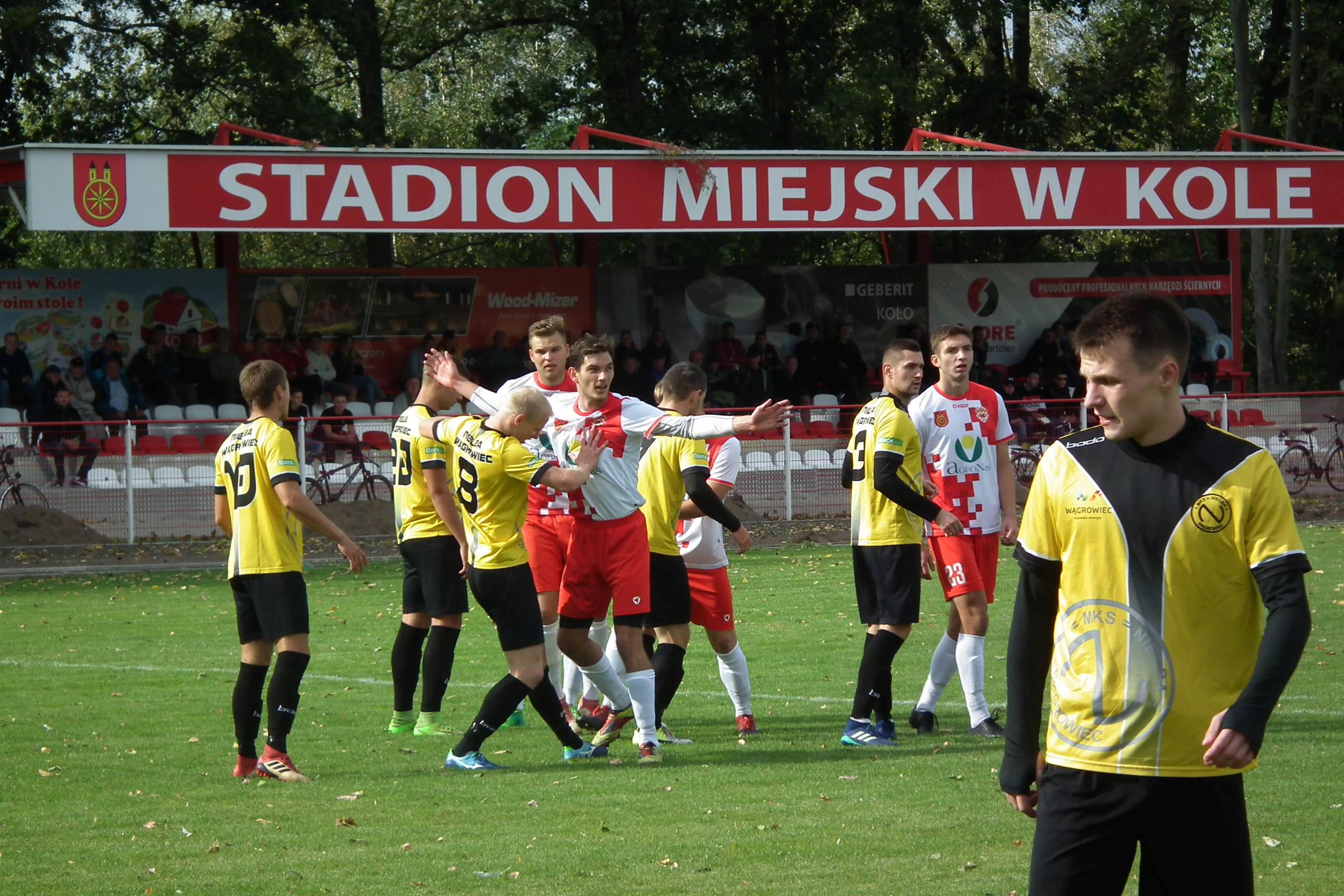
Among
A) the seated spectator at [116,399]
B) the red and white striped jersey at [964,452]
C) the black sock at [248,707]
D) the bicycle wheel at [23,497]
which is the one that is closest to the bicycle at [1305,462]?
the red and white striped jersey at [964,452]

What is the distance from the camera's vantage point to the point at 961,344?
7.91m

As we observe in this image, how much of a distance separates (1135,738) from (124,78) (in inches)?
1281

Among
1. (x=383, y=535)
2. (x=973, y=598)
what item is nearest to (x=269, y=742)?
(x=973, y=598)

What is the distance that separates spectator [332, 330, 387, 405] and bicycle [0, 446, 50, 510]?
22.5 feet

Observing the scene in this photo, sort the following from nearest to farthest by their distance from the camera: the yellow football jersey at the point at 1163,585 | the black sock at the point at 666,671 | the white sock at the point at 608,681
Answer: the yellow football jersey at the point at 1163,585, the white sock at the point at 608,681, the black sock at the point at 666,671

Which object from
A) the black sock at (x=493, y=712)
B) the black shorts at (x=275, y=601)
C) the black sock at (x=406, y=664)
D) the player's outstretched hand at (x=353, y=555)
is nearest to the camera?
the player's outstretched hand at (x=353, y=555)

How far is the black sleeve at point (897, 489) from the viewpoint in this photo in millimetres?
7473

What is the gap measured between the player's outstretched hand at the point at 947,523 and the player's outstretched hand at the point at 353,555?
2.65m

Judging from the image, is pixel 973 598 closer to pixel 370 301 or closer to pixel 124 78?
pixel 370 301

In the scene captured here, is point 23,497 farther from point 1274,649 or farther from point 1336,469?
point 1274,649

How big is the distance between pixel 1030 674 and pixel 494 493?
3.98 metres

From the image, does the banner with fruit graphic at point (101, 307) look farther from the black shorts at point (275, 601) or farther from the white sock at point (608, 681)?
the white sock at point (608, 681)

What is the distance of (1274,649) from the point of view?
3.21 meters

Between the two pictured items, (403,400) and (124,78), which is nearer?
(403,400)
